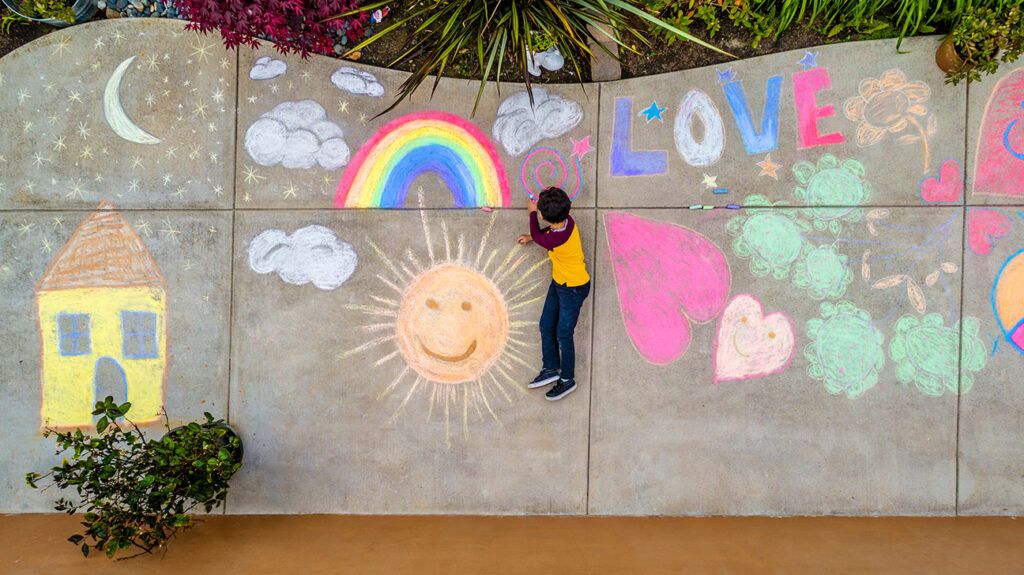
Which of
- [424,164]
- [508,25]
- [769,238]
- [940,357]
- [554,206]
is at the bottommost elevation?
[940,357]

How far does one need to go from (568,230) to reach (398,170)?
1.35 m

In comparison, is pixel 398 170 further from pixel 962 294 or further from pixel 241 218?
pixel 962 294

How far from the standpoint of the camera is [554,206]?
3.67m

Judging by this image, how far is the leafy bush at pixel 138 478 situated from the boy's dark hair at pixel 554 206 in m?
2.44

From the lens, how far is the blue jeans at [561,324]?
396 centimetres

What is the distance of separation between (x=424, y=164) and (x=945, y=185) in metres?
3.65

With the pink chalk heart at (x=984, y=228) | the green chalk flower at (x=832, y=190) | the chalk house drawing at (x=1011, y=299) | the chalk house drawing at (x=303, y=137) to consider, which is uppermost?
the chalk house drawing at (x=303, y=137)

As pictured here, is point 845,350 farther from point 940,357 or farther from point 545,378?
point 545,378

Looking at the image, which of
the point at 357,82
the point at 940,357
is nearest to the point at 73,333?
the point at 357,82

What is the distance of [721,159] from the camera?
416 centimetres

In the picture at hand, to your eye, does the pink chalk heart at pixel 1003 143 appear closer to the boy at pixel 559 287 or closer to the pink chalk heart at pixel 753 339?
the pink chalk heart at pixel 753 339

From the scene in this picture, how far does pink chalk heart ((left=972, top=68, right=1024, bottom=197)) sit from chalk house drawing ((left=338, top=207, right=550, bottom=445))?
312 centimetres

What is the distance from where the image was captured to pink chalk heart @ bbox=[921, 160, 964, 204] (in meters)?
4.10

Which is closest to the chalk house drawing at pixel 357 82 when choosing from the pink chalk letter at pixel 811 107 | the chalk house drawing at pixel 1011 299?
the pink chalk letter at pixel 811 107
